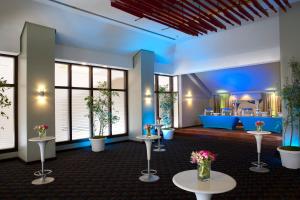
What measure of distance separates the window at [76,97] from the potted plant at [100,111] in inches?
8.8

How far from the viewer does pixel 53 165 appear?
19.8 feet

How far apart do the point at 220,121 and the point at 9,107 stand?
32.5 feet

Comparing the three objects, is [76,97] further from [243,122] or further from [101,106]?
[243,122]

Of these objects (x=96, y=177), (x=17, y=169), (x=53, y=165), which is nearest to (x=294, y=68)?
(x=96, y=177)

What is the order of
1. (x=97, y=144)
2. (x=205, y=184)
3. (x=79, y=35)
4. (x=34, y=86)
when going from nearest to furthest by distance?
(x=205, y=184) → (x=34, y=86) → (x=79, y=35) → (x=97, y=144)

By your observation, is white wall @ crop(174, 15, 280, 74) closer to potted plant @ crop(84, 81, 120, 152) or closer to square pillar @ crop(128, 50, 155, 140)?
square pillar @ crop(128, 50, 155, 140)

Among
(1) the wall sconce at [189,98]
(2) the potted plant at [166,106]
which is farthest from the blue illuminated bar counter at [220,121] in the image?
(2) the potted plant at [166,106]

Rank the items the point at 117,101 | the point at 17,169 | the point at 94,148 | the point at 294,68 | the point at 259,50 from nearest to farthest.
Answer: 1. the point at 17,169
2. the point at 294,68
3. the point at 94,148
4. the point at 259,50
5. the point at 117,101

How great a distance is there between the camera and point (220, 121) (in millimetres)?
11891

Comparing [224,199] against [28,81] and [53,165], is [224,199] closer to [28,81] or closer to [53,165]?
[53,165]

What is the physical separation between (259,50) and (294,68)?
259 cm

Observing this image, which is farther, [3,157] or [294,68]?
[3,157]

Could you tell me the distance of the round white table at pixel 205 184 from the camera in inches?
89.5

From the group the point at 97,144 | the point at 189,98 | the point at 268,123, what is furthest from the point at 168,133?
the point at 268,123
